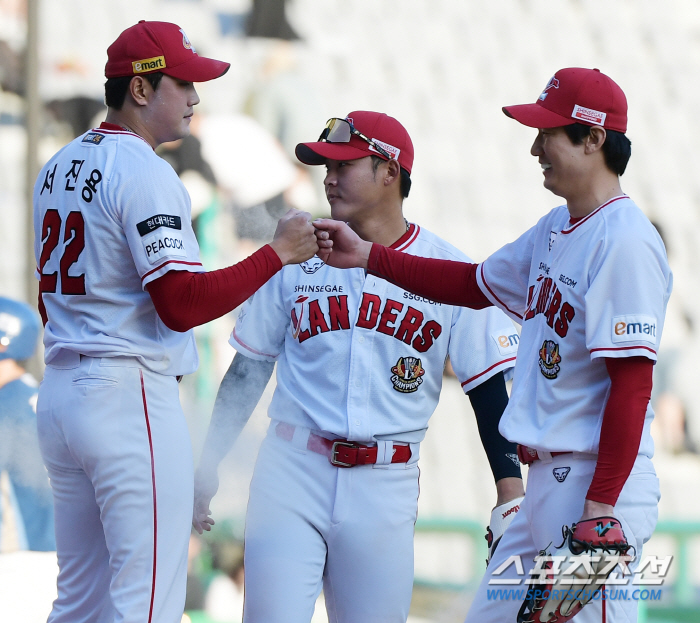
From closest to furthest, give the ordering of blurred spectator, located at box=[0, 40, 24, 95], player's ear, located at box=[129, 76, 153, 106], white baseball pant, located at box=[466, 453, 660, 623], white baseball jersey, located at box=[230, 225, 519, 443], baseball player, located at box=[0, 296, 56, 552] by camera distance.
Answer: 1. white baseball pant, located at box=[466, 453, 660, 623]
2. player's ear, located at box=[129, 76, 153, 106]
3. white baseball jersey, located at box=[230, 225, 519, 443]
4. baseball player, located at box=[0, 296, 56, 552]
5. blurred spectator, located at box=[0, 40, 24, 95]

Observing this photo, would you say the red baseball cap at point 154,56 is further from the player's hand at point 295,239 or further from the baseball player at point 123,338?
the player's hand at point 295,239

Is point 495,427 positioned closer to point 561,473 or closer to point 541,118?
point 561,473

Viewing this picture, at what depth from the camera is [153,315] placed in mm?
2342

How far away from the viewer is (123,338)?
7.45 ft

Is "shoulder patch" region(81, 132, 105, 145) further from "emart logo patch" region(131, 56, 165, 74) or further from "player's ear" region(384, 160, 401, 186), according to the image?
"player's ear" region(384, 160, 401, 186)

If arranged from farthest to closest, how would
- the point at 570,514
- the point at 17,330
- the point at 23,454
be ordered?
the point at 17,330
the point at 23,454
the point at 570,514

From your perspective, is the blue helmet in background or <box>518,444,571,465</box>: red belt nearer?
<box>518,444,571,465</box>: red belt

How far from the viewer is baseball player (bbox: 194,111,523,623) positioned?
264 cm

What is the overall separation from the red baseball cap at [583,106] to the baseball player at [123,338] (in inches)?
30.6

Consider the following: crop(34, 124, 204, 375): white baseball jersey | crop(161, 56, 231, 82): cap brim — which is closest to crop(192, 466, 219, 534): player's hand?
crop(34, 124, 204, 375): white baseball jersey

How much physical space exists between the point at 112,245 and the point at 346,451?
885mm

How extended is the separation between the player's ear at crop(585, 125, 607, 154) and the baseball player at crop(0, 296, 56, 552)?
2762 mm

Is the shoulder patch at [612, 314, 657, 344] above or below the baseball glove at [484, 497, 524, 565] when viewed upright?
above

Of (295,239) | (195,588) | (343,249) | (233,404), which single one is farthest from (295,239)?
(195,588)
